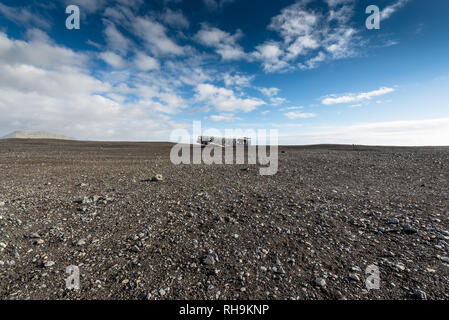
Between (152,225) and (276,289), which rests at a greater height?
(152,225)

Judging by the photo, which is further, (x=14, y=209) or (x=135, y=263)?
(x=14, y=209)

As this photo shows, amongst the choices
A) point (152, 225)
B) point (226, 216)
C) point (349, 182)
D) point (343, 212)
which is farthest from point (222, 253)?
point (349, 182)

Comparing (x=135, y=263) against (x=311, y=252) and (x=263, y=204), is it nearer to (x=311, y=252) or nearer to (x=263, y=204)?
(x=311, y=252)

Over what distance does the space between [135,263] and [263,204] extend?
5421 mm

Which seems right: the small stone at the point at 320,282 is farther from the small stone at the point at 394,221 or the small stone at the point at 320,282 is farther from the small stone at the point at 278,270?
the small stone at the point at 394,221

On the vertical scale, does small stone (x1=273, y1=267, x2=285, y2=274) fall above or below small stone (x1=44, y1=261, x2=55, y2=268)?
below

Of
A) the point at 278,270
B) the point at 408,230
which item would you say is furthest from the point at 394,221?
the point at 278,270

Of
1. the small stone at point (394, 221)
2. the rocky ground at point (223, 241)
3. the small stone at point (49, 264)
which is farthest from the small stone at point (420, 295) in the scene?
the small stone at point (49, 264)

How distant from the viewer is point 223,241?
5840mm

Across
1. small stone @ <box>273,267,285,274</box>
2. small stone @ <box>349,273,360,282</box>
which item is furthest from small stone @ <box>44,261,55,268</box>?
small stone @ <box>349,273,360,282</box>

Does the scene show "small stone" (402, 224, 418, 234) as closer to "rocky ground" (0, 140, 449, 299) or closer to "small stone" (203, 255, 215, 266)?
"rocky ground" (0, 140, 449, 299)

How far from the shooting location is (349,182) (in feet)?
40.3

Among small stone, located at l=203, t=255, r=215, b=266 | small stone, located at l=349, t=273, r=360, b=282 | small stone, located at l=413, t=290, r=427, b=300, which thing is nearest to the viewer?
small stone, located at l=413, t=290, r=427, b=300

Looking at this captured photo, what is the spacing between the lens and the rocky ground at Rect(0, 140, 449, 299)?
4.19 m
